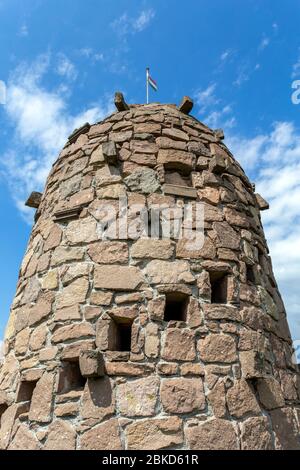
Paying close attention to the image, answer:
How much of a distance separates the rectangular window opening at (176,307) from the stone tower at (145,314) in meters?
0.02

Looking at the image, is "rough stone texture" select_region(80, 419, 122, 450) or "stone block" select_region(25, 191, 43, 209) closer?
"rough stone texture" select_region(80, 419, 122, 450)

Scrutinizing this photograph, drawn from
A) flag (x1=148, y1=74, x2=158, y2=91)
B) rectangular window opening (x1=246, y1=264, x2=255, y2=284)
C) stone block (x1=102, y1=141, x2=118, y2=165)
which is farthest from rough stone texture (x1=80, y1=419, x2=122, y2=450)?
flag (x1=148, y1=74, x2=158, y2=91)

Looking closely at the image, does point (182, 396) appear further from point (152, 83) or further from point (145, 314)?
point (152, 83)

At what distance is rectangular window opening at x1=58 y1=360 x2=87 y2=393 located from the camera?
287 centimetres

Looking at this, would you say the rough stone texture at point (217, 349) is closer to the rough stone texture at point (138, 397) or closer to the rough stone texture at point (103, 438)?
the rough stone texture at point (138, 397)

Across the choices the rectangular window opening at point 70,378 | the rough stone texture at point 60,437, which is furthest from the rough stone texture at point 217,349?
the rough stone texture at point 60,437

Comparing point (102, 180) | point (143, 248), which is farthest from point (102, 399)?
point (102, 180)

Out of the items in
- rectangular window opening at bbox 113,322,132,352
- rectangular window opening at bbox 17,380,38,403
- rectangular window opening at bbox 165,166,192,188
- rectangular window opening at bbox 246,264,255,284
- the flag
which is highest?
the flag

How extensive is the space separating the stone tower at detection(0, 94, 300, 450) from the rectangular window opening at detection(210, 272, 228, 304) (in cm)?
1

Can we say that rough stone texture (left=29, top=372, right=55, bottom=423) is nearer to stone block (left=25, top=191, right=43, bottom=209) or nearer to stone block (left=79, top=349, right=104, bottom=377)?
stone block (left=79, top=349, right=104, bottom=377)

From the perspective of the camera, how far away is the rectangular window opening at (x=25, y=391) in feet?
10.1

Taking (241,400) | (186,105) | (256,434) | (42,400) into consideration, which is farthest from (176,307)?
(186,105)

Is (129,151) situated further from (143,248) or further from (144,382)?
(144,382)

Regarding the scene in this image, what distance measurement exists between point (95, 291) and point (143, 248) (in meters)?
0.56
